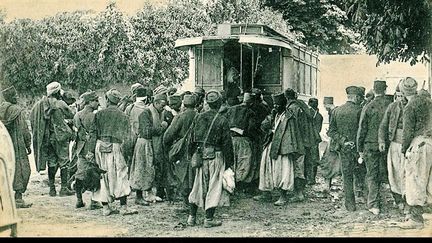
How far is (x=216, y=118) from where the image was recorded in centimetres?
746

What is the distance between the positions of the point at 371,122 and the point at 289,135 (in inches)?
39.7

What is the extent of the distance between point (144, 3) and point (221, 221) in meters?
2.93

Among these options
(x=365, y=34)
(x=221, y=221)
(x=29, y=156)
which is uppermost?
(x=365, y=34)

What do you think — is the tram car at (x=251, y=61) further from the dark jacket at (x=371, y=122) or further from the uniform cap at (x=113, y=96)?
the uniform cap at (x=113, y=96)

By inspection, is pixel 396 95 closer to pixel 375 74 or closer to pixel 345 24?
pixel 375 74

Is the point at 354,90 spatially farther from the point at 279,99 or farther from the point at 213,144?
the point at 213,144

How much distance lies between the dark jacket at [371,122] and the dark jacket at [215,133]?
1.62 metres

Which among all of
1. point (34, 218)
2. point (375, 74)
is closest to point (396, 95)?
point (375, 74)

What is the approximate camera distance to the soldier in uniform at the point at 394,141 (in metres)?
7.62

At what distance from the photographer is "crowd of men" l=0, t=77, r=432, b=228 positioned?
754cm

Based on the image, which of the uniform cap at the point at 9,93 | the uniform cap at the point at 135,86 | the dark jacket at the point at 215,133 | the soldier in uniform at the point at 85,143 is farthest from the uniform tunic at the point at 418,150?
the uniform cap at the point at 9,93

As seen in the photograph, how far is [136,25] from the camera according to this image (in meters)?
8.25

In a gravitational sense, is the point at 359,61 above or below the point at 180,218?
above

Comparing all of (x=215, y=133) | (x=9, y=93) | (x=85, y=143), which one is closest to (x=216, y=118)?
(x=215, y=133)
